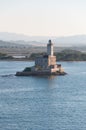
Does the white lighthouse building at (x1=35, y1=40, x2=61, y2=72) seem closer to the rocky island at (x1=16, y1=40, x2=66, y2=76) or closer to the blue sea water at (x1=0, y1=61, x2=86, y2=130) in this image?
the rocky island at (x1=16, y1=40, x2=66, y2=76)

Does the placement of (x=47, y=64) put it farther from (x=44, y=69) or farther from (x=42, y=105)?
(x=42, y=105)

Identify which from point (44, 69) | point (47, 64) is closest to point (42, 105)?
point (44, 69)

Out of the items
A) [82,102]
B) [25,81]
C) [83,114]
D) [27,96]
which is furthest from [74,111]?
[25,81]

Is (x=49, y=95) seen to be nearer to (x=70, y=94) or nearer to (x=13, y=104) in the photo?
(x=70, y=94)

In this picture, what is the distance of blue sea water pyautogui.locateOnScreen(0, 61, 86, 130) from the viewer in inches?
653

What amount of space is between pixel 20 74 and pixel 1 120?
56.9 feet

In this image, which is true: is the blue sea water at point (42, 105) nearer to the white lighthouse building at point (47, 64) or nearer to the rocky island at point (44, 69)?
the rocky island at point (44, 69)

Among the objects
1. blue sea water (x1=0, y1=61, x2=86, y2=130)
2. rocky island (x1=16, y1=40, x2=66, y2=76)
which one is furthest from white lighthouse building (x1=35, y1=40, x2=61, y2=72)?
blue sea water (x1=0, y1=61, x2=86, y2=130)

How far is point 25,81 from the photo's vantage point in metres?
30.3

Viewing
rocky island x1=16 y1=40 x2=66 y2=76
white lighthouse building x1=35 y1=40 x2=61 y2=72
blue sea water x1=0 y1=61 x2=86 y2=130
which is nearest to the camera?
blue sea water x1=0 y1=61 x2=86 y2=130

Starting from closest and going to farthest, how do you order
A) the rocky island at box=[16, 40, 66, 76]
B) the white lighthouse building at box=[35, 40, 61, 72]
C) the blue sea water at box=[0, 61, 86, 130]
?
1. the blue sea water at box=[0, 61, 86, 130]
2. the rocky island at box=[16, 40, 66, 76]
3. the white lighthouse building at box=[35, 40, 61, 72]

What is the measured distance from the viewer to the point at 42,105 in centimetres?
1998

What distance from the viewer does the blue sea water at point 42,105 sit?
16.6 m

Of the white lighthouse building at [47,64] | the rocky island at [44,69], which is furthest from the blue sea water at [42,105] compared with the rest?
the white lighthouse building at [47,64]
